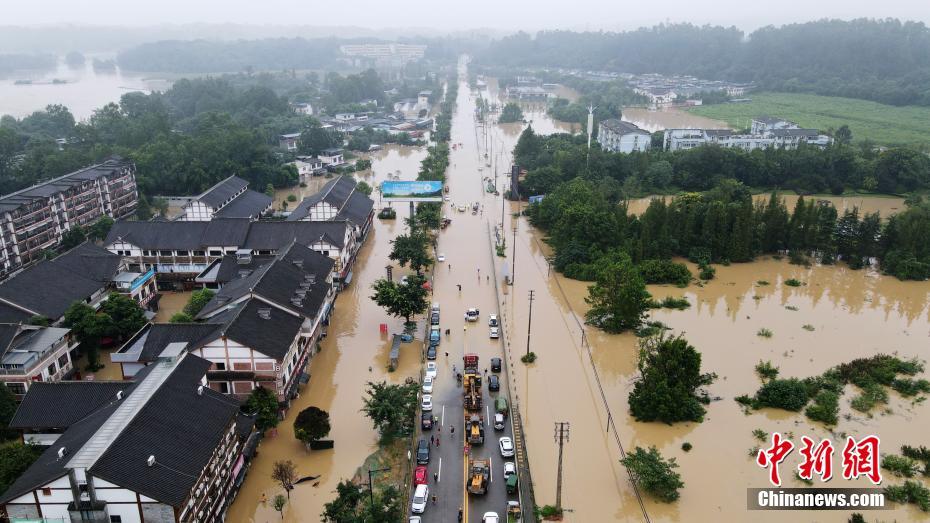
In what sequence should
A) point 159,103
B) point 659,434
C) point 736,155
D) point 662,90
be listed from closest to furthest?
point 659,434 → point 736,155 → point 159,103 → point 662,90

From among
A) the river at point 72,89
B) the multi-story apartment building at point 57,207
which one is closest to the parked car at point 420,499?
the multi-story apartment building at point 57,207

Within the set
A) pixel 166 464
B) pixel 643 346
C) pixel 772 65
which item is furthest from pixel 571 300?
pixel 772 65

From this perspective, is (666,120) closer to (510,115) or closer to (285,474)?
(510,115)

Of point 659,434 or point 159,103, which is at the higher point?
point 159,103

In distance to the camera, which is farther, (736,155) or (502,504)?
(736,155)

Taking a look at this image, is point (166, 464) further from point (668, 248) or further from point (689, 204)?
point (689, 204)

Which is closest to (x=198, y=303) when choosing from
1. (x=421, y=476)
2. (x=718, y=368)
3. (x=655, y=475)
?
(x=421, y=476)
